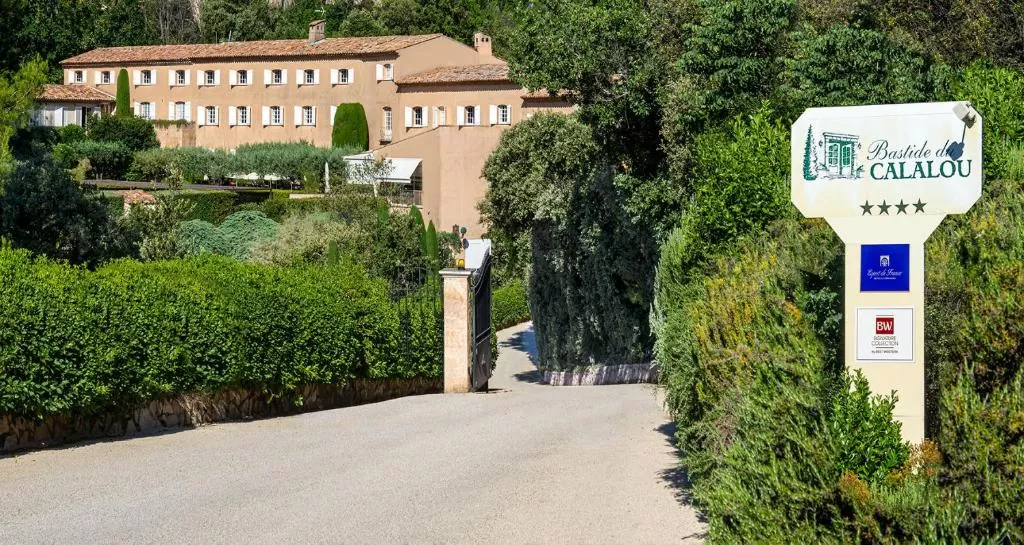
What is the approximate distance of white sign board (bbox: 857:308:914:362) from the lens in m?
7.00

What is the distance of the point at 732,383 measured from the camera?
26.1 ft

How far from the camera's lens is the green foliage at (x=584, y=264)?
87.7 ft

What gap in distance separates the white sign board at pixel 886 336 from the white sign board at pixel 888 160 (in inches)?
22.9

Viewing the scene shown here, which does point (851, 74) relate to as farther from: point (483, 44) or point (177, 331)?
point (483, 44)

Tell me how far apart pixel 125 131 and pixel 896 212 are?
64.8m

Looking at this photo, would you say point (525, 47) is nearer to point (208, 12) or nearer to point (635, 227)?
point (635, 227)

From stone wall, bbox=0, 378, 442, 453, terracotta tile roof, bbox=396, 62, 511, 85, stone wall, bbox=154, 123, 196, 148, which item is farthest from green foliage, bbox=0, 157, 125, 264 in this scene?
stone wall, bbox=154, 123, 196, 148

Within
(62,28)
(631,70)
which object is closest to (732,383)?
(631,70)

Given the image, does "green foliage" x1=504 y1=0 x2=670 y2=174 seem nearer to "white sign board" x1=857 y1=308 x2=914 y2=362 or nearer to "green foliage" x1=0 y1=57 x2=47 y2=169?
"green foliage" x1=0 y1=57 x2=47 y2=169

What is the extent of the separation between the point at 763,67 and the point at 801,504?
412 inches

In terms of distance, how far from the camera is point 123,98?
237 ft

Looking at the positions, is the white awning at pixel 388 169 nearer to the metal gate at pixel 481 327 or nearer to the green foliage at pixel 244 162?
the green foliage at pixel 244 162

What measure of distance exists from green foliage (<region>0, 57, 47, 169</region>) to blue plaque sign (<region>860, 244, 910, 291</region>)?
1160 cm

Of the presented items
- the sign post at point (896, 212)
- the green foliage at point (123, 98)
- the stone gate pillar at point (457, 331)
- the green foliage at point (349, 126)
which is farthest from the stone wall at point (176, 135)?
the sign post at point (896, 212)
